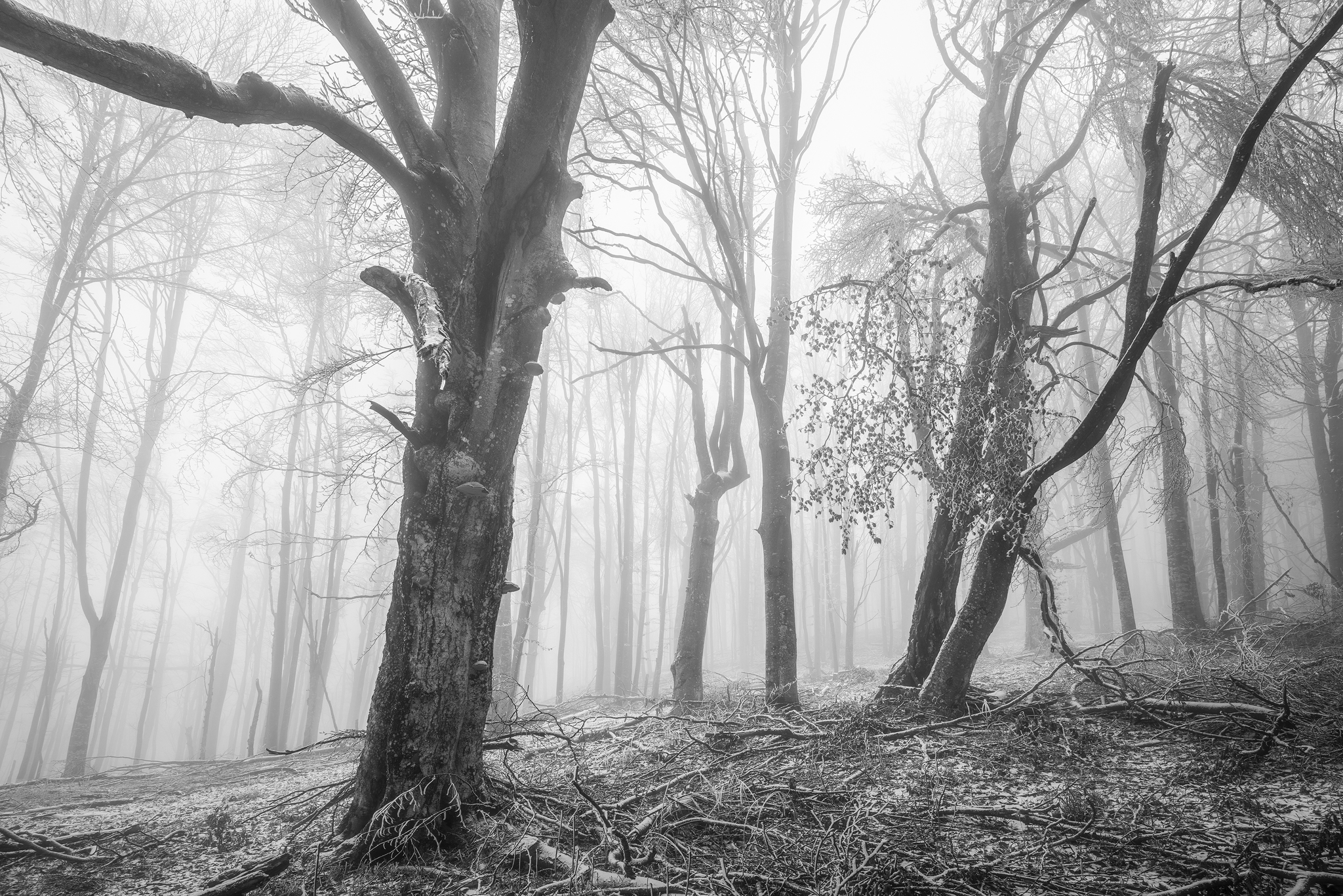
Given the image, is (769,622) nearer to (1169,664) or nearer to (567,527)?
(1169,664)

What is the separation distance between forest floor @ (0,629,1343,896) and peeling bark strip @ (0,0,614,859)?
44cm

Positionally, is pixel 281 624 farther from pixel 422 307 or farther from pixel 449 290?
pixel 422 307

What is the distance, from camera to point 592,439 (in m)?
19.2

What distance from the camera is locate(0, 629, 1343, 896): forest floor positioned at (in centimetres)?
202

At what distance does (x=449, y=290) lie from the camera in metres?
3.22

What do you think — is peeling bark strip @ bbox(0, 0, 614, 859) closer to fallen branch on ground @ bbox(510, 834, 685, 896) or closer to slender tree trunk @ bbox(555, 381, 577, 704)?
fallen branch on ground @ bbox(510, 834, 685, 896)

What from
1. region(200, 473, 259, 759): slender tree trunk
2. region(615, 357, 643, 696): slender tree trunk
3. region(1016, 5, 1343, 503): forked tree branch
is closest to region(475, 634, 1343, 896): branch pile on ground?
region(1016, 5, 1343, 503): forked tree branch

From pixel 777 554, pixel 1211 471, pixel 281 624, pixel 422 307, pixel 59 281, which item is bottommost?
pixel 281 624

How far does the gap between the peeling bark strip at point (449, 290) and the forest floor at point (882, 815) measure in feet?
1.43

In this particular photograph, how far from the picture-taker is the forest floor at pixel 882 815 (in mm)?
2016

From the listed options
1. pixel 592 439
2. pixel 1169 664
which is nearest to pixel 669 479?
pixel 592 439

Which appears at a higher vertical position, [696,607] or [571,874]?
[696,607]

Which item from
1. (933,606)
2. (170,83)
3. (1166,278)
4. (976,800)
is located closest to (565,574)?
(933,606)

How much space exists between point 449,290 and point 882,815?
3.34 metres
